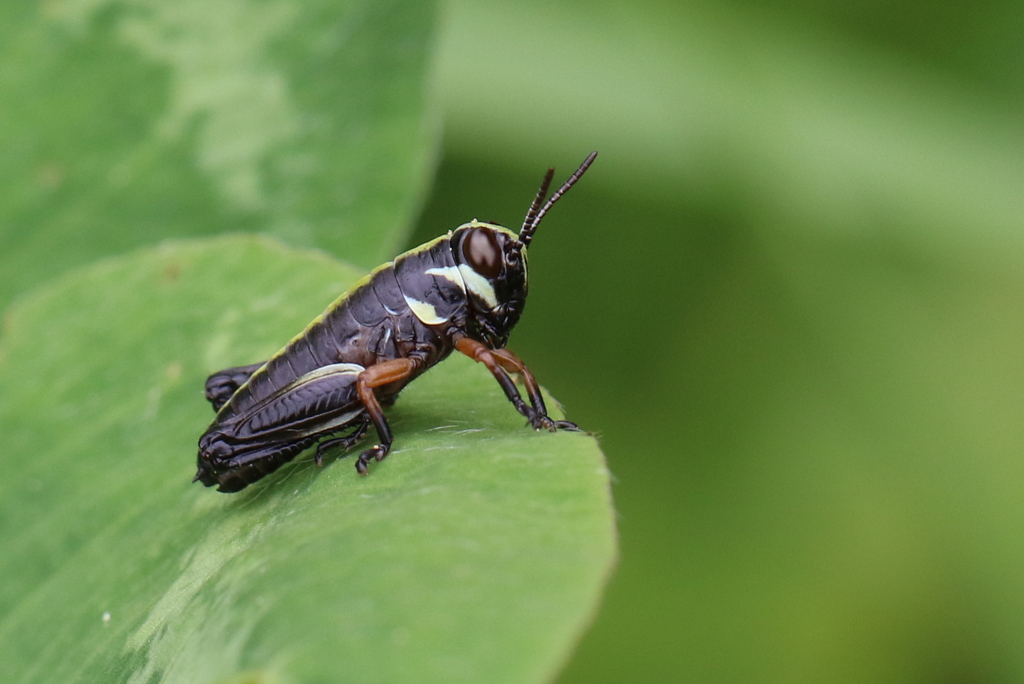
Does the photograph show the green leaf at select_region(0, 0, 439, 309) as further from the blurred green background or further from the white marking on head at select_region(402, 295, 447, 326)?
the blurred green background

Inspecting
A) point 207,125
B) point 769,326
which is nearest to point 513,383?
point 207,125

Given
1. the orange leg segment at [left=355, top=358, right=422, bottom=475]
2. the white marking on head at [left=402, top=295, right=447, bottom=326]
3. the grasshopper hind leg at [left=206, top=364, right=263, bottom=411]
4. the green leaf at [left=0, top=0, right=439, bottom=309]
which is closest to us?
the orange leg segment at [left=355, top=358, right=422, bottom=475]

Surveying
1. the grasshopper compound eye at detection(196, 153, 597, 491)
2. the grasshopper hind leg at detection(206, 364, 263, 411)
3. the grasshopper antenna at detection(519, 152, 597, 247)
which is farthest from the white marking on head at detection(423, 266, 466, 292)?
the grasshopper hind leg at detection(206, 364, 263, 411)

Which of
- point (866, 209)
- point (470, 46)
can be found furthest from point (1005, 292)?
point (470, 46)

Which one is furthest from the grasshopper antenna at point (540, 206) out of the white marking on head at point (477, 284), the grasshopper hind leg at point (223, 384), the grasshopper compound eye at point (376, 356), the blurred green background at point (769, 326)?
the blurred green background at point (769, 326)

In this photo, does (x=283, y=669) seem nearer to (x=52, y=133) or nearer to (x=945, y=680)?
(x=52, y=133)

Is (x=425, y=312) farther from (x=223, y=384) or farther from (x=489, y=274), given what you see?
(x=223, y=384)

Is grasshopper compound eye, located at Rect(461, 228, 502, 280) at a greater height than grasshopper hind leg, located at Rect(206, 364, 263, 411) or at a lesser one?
greater
